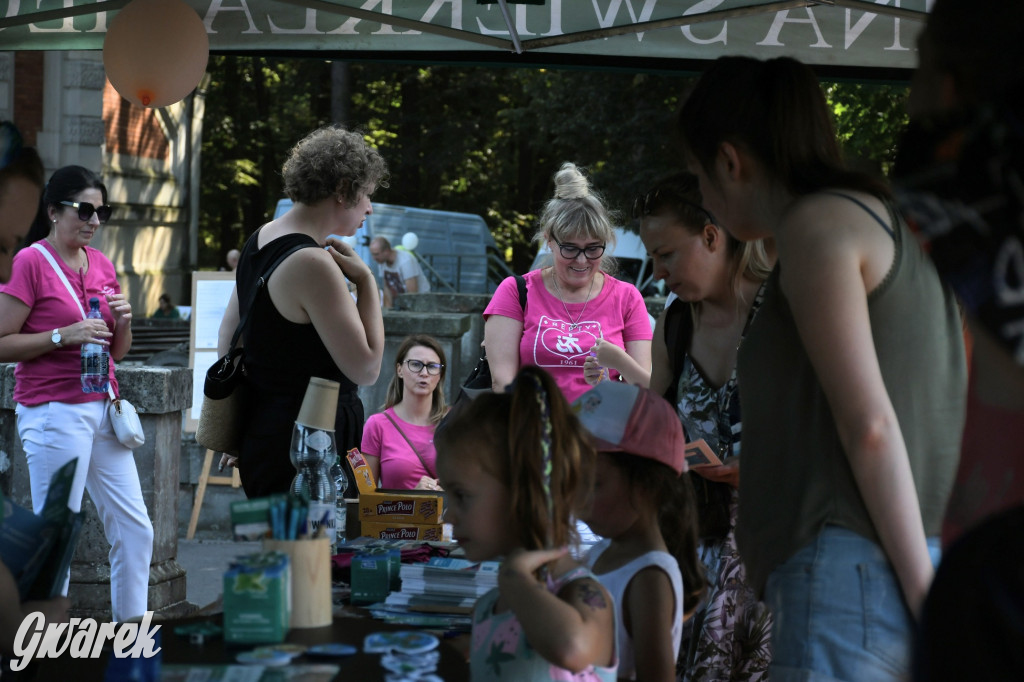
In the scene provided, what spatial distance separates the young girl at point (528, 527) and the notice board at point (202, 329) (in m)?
6.39

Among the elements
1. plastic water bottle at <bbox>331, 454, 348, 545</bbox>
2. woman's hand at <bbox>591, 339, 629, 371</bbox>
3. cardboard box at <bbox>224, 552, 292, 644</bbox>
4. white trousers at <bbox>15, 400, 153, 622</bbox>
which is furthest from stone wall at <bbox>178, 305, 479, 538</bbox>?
cardboard box at <bbox>224, 552, 292, 644</bbox>

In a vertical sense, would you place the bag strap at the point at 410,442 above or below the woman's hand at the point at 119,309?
below

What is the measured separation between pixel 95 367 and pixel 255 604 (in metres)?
3.15

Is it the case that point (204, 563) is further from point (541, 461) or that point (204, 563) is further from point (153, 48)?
point (541, 461)

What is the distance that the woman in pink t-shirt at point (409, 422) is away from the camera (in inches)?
200

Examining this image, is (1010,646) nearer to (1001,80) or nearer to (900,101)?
(1001,80)

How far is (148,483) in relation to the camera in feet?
18.6

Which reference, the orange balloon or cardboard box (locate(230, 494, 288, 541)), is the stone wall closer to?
the orange balloon

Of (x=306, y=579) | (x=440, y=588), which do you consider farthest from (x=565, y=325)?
(x=306, y=579)

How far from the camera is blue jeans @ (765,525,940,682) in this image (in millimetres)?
1773

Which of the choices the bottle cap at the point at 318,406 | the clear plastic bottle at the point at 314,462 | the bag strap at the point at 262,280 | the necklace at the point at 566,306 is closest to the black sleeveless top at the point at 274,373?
the bag strap at the point at 262,280

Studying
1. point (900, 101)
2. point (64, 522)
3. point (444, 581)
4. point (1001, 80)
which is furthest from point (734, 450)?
point (900, 101)

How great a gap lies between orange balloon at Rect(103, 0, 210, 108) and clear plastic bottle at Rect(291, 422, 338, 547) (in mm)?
1600

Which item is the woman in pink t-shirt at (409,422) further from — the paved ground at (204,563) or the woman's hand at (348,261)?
the woman's hand at (348,261)
